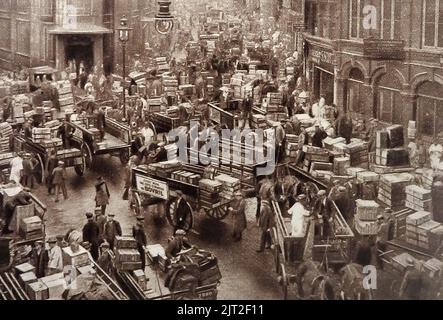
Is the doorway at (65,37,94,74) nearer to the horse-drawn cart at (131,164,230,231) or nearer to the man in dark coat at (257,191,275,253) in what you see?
the horse-drawn cart at (131,164,230,231)

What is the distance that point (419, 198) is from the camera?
42.8 ft

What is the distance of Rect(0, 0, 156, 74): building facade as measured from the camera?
14.5 metres

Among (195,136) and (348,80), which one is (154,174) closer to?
(195,136)

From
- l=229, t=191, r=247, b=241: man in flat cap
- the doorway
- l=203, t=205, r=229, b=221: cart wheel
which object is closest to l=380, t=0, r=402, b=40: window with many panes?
l=229, t=191, r=247, b=241: man in flat cap

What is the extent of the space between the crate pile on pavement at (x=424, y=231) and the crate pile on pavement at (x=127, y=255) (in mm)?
4876

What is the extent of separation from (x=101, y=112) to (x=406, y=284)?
7.03 metres

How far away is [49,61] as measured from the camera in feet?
49.7

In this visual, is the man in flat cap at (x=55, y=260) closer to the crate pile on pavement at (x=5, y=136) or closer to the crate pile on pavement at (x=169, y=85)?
the crate pile on pavement at (x=5, y=136)

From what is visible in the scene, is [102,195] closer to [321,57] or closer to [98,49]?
[98,49]

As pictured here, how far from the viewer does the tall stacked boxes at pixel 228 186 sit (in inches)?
539

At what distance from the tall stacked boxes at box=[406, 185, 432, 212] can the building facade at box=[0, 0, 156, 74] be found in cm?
642

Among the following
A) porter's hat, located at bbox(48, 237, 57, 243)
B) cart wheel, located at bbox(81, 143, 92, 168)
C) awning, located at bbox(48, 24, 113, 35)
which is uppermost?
awning, located at bbox(48, 24, 113, 35)

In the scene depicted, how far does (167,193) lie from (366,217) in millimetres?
3771
